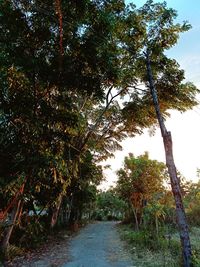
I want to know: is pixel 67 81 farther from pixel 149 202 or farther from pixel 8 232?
pixel 149 202

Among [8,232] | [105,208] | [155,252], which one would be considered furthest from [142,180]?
[105,208]

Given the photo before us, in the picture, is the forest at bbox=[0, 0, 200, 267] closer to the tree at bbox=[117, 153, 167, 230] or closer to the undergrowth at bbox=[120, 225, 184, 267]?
the undergrowth at bbox=[120, 225, 184, 267]

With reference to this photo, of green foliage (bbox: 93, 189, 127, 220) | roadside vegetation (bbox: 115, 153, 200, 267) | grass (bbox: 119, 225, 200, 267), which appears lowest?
grass (bbox: 119, 225, 200, 267)

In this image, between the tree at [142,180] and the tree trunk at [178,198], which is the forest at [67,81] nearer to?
the tree trunk at [178,198]

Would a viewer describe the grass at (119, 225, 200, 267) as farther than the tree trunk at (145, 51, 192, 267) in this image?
Yes

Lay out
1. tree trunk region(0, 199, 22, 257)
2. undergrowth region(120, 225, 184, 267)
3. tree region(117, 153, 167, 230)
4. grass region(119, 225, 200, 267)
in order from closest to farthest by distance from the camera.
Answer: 1. grass region(119, 225, 200, 267)
2. undergrowth region(120, 225, 184, 267)
3. tree trunk region(0, 199, 22, 257)
4. tree region(117, 153, 167, 230)

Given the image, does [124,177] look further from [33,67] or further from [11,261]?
[33,67]

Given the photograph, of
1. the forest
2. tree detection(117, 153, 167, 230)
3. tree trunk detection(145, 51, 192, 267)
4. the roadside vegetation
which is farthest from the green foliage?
tree trunk detection(145, 51, 192, 267)

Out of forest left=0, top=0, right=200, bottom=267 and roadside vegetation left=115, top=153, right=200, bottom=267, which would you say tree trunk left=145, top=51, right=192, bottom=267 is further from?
roadside vegetation left=115, top=153, right=200, bottom=267

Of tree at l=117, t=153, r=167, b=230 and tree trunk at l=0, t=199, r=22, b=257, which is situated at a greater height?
tree at l=117, t=153, r=167, b=230

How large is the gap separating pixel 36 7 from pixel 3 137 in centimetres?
455

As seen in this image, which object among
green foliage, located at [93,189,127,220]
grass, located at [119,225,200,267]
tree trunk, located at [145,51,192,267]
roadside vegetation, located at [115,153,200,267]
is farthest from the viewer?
green foliage, located at [93,189,127,220]

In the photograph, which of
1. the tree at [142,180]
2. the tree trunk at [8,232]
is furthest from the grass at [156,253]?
the tree at [142,180]

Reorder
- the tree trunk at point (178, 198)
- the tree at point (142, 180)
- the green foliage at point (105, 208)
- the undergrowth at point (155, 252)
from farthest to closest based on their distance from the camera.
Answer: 1. the green foliage at point (105, 208)
2. the tree at point (142, 180)
3. the undergrowth at point (155, 252)
4. the tree trunk at point (178, 198)
